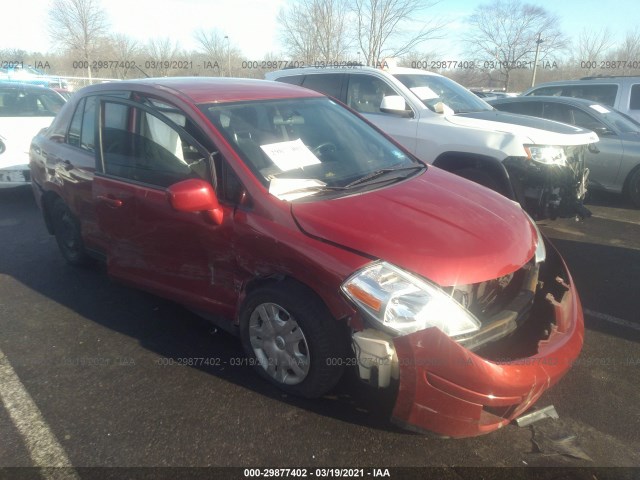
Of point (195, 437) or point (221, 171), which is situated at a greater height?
point (221, 171)

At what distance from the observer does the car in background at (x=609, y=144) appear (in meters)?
6.84

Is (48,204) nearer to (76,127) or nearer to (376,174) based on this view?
(76,127)

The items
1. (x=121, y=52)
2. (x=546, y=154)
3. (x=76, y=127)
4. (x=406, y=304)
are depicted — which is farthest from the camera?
(x=121, y=52)

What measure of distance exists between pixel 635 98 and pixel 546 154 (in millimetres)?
5180

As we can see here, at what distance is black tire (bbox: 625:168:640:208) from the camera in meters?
6.84

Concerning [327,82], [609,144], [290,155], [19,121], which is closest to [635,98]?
[609,144]

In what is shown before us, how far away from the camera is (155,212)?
3131 millimetres

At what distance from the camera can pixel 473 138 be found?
5.24 m

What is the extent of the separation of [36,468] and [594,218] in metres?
6.58

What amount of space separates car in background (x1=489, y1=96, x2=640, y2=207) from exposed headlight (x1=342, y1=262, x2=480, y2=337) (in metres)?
5.51

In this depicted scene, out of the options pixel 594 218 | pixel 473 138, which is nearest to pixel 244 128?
pixel 473 138

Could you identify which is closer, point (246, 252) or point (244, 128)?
point (246, 252)

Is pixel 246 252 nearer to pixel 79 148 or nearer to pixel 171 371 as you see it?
pixel 171 371

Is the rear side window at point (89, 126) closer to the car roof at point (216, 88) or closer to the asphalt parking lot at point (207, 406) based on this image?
the car roof at point (216, 88)
